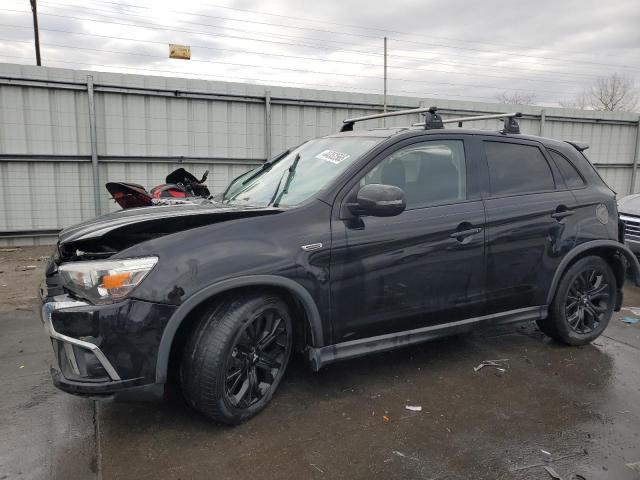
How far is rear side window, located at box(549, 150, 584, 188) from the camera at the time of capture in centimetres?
421

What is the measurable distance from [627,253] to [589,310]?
0.60 meters

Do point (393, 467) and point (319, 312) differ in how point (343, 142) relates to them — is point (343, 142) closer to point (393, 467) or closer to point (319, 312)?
point (319, 312)

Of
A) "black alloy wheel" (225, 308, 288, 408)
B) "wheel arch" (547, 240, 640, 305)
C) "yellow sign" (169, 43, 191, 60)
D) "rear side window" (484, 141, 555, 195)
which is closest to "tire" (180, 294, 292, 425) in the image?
"black alloy wheel" (225, 308, 288, 408)

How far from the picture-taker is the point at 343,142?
12.5 ft

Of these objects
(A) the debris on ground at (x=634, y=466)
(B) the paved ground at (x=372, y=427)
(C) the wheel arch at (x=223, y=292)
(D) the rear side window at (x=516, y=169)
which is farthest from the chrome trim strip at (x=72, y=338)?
(D) the rear side window at (x=516, y=169)

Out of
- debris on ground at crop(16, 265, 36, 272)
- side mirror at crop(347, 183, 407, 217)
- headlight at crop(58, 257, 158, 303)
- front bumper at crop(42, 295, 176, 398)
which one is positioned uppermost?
side mirror at crop(347, 183, 407, 217)

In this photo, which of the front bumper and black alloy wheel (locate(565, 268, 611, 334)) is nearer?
the front bumper

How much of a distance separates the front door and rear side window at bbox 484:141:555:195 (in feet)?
0.83

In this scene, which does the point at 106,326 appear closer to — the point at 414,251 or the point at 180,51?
the point at 414,251

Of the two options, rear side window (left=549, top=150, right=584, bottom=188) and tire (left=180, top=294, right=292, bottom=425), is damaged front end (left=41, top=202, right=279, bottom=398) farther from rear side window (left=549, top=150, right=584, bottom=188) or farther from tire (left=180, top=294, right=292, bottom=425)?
rear side window (left=549, top=150, right=584, bottom=188)

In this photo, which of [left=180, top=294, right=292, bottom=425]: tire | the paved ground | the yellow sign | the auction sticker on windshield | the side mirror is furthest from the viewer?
the yellow sign

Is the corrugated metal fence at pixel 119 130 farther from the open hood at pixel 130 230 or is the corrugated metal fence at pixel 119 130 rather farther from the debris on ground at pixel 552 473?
the debris on ground at pixel 552 473

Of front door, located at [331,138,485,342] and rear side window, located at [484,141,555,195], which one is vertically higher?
rear side window, located at [484,141,555,195]

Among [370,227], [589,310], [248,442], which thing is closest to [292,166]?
[370,227]
